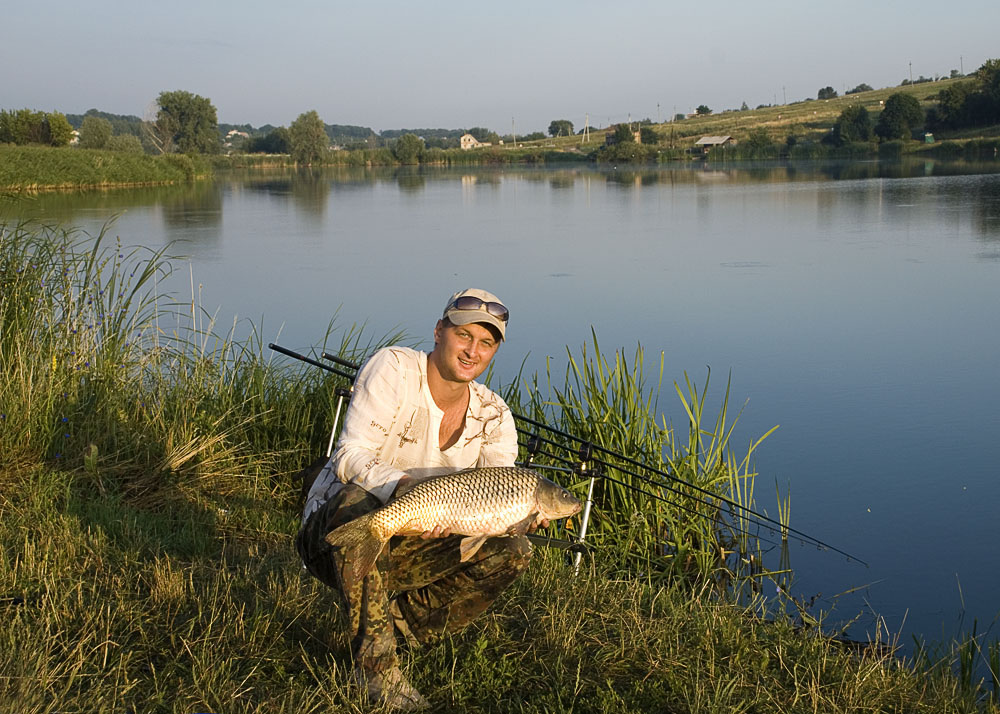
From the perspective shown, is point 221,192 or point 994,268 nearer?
point 994,268

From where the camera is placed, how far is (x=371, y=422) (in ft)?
8.07

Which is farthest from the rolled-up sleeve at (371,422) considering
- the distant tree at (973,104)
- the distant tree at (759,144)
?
the distant tree at (759,144)

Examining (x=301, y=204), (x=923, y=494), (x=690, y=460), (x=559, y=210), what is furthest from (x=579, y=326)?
(x=301, y=204)

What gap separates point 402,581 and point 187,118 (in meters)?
59.3

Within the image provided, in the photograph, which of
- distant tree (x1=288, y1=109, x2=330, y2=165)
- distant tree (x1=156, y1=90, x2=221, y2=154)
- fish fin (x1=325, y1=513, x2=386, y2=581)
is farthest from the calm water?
distant tree (x1=288, y1=109, x2=330, y2=165)

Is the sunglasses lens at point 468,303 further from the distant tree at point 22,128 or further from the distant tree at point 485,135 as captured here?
the distant tree at point 485,135

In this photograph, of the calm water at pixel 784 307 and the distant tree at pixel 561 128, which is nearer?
the calm water at pixel 784 307

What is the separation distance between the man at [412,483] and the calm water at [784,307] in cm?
203

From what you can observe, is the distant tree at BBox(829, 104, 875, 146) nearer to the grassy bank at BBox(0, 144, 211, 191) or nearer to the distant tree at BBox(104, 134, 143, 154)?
the grassy bank at BBox(0, 144, 211, 191)

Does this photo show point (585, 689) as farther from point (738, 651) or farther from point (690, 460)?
point (690, 460)

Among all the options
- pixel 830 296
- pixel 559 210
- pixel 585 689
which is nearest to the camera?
pixel 585 689

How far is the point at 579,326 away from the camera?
8984mm

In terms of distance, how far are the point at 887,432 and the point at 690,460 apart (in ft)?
7.63

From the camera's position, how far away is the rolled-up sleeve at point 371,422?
2371 mm
